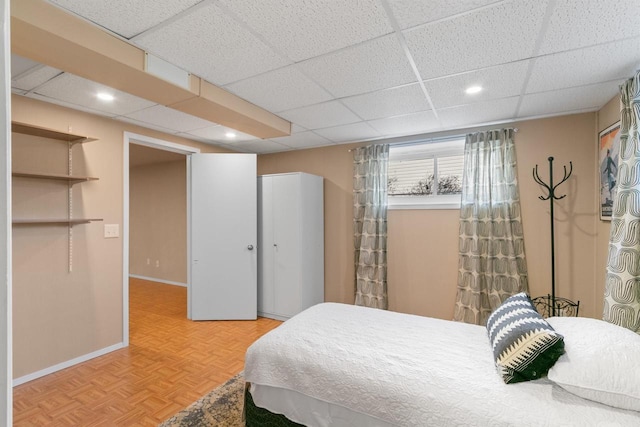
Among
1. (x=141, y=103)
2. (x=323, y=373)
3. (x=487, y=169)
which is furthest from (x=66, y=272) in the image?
(x=487, y=169)

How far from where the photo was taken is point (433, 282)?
3.62 metres

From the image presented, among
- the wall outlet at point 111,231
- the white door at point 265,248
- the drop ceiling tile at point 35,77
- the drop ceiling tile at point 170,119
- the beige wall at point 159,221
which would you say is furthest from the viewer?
the beige wall at point 159,221

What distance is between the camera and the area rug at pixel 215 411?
1.97 m

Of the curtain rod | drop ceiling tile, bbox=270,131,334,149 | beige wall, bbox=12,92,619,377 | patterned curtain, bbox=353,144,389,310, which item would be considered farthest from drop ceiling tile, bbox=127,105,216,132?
the curtain rod

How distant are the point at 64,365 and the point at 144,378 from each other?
84 centimetres

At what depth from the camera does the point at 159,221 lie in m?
6.05

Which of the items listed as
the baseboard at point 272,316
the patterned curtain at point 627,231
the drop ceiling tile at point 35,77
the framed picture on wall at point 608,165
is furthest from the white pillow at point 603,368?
the drop ceiling tile at point 35,77

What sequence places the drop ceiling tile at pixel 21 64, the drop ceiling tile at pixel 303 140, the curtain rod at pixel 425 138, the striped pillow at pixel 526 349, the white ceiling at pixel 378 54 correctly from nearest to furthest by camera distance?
the striped pillow at pixel 526 349 < the white ceiling at pixel 378 54 < the drop ceiling tile at pixel 21 64 < the curtain rod at pixel 425 138 < the drop ceiling tile at pixel 303 140

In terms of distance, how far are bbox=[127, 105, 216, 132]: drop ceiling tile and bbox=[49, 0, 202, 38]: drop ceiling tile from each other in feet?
3.87

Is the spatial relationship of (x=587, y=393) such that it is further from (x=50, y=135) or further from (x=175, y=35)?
(x=50, y=135)

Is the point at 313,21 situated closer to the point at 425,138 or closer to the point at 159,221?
the point at 425,138

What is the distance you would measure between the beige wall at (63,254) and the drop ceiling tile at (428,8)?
2.97 metres

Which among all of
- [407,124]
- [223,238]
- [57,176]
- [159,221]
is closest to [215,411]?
[223,238]

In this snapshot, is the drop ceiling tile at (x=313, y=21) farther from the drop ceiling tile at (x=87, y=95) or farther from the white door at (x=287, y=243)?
the white door at (x=287, y=243)
